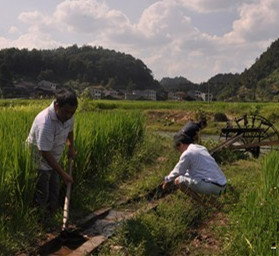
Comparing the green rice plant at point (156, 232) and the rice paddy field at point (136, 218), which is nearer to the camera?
the rice paddy field at point (136, 218)

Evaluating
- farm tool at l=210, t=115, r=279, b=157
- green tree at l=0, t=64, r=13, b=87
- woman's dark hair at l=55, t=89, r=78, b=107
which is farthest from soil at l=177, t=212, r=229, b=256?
green tree at l=0, t=64, r=13, b=87

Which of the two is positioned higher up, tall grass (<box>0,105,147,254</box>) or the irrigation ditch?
tall grass (<box>0,105,147,254</box>)

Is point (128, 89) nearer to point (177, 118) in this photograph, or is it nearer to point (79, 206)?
point (177, 118)

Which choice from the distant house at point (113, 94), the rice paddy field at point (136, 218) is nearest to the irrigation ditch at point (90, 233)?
the rice paddy field at point (136, 218)

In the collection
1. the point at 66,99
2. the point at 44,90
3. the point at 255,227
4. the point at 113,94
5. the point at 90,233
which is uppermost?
the point at 66,99

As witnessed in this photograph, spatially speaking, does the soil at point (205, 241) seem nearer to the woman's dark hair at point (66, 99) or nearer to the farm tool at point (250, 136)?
the woman's dark hair at point (66, 99)

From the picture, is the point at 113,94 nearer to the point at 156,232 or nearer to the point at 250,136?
the point at 250,136

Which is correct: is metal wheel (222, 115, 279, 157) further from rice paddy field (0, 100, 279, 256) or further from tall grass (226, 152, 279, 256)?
tall grass (226, 152, 279, 256)

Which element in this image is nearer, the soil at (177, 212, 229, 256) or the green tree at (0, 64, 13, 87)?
the soil at (177, 212, 229, 256)

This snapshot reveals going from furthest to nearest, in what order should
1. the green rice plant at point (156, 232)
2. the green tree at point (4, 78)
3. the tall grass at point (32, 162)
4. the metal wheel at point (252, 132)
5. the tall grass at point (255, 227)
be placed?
1. the green tree at point (4, 78)
2. the metal wheel at point (252, 132)
3. the tall grass at point (32, 162)
4. the green rice plant at point (156, 232)
5. the tall grass at point (255, 227)

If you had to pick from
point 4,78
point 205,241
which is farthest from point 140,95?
point 205,241

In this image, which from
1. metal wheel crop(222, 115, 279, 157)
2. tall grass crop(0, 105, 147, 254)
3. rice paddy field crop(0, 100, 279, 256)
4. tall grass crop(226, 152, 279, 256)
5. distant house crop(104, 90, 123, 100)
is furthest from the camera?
distant house crop(104, 90, 123, 100)

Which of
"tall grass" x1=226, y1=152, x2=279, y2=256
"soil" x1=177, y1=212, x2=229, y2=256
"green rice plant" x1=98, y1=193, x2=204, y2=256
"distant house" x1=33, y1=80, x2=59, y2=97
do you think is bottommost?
"soil" x1=177, y1=212, x2=229, y2=256

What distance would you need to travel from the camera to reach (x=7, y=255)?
3301mm
